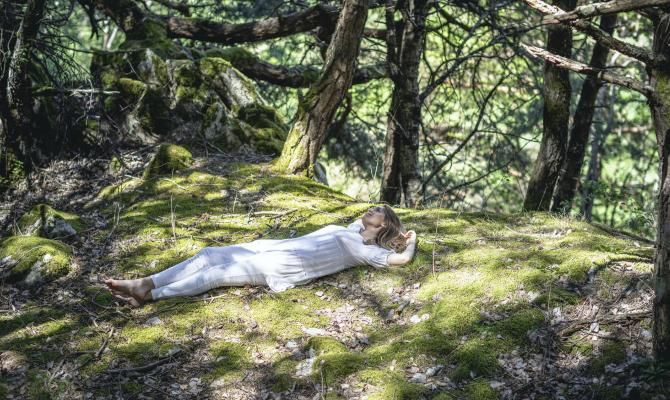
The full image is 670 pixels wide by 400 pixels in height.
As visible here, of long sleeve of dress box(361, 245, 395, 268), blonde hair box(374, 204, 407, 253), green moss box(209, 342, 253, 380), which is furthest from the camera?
blonde hair box(374, 204, 407, 253)

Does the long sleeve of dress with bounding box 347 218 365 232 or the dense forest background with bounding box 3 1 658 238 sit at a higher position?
the dense forest background with bounding box 3 1 658 238

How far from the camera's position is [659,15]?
13.7ft

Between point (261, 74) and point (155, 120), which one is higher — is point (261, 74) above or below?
above

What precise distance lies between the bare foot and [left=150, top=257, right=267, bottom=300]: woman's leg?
7 centimetres

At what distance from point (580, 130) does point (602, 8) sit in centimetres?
648

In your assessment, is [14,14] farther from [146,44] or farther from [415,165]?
[415,165]


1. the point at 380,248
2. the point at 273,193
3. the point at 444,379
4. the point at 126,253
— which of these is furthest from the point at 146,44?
the point at 444,379

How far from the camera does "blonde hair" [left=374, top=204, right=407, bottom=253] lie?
643 centimetres

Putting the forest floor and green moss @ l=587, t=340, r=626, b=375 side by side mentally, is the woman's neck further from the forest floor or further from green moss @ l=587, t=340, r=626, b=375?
green moss @ l=587, t=340, r=626, b=375

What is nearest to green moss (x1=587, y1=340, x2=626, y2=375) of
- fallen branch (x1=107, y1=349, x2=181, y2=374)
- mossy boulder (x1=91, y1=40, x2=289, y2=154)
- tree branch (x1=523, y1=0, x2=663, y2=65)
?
tree branch (x1=523, y1=0, x2=663, y2=65)

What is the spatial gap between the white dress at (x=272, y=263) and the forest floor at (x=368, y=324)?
0.12 m

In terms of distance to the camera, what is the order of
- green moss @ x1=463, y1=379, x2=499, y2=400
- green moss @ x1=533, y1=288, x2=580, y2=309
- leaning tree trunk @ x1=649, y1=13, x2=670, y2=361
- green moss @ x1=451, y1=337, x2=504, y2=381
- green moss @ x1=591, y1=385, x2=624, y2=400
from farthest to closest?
green moss @ x1=533, y1=288, x2=580, y2=309 → green moss @ x1=451, y1=337, x2=504, y2=381 → green moss @ x1=463, y1=379, x2=499, y2=400 → green moss @ x1=591, y1=385, x2=624, y2=400 → leaning tree trunk @ x1=649, y1=13, x2=670, y2=361

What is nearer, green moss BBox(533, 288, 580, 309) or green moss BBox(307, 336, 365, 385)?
green moss BBox(307, 336, 365, 385)

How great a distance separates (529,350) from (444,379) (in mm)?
708
